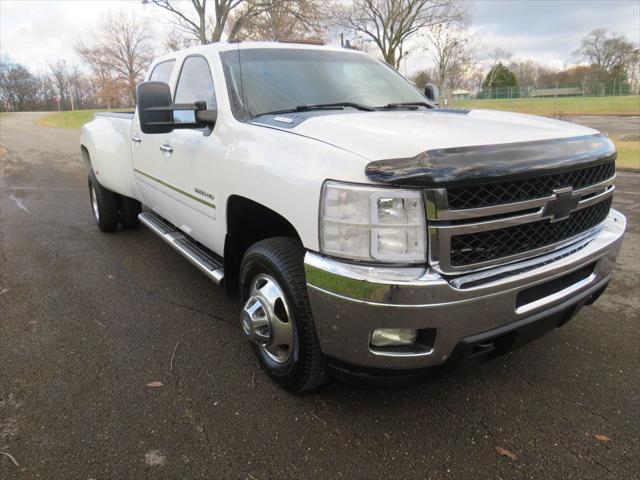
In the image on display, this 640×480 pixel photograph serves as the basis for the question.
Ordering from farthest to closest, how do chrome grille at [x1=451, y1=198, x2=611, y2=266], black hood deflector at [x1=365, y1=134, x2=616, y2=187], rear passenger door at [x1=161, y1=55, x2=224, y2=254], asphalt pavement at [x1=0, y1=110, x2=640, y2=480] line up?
rear passenger door at [x1=161, y1=55, x2=224, y2=254]
asphalt pavement at [x1=0, y1=110, x2=640, y2=480]
chrome grille at [x1=451, y1=198, x2=611, y2=266]
black hood deflector at [x1=365, y1=134, x2=616, y2=187]

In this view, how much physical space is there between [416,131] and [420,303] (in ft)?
2.60

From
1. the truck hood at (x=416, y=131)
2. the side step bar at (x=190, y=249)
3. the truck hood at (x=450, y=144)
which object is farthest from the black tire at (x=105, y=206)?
the truck hood at (x=416, y=131)

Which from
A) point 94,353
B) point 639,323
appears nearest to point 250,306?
point 94,353

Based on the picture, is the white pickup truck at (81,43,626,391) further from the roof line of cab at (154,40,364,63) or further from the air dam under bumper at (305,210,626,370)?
the roof line of cab at (154,40,364,63)

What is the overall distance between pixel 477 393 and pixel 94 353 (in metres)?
2.38

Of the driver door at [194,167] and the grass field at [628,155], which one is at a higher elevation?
the driver door at [194,167]

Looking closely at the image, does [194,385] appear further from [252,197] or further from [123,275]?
[123,275]

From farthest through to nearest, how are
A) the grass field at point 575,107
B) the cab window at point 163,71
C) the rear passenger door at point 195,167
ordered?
the grass field at point 575,107 < the cab window at point 163,71 < the rear passenger door at point 195,167

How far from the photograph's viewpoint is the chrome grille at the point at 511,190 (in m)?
1.88

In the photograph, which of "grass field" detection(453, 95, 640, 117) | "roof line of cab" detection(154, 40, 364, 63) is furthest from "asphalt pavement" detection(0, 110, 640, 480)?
"grass field" detection(453, 95, 640, 117)

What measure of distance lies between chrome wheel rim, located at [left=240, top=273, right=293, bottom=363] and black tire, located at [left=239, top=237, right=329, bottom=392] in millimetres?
52

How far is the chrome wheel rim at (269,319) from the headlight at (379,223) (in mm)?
611

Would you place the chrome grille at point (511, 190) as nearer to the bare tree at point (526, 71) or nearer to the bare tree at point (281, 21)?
the bare tree at point (281, 21)

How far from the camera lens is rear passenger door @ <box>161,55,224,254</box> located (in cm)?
299
